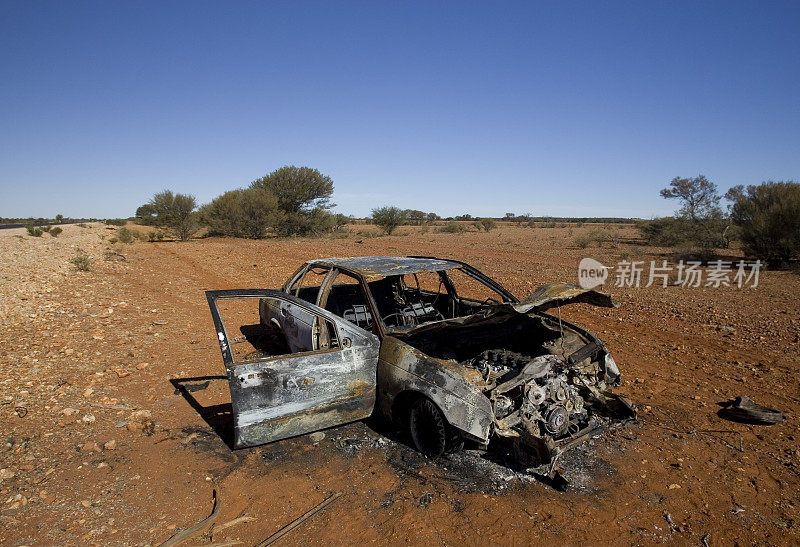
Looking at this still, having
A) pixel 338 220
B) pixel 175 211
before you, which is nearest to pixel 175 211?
pixel 175 211

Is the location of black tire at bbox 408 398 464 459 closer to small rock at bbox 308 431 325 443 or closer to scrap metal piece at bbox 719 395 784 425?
small rock at bbox 308 431 325 443

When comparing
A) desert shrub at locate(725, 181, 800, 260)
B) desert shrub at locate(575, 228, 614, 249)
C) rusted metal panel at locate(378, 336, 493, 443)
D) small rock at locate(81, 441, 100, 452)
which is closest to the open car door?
rusted metal panel at locate(378, 336, 493, 443)

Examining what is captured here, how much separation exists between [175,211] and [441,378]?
105 feet

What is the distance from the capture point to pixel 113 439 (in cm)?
396

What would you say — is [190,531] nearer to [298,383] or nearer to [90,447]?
[298,383]

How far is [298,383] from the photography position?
3652mm

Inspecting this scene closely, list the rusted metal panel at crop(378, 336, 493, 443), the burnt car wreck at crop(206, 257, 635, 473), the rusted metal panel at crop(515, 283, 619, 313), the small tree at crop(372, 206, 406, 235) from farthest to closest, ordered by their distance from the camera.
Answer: the small tree at crop(372, 206, 406, 235)
the rusted metal panel at crop(515, 283, 619, 313)
the burnt car wreck at crop(206, 257, 635, 473)
the rusted metal panel at crop(378, 336, 493, 443)

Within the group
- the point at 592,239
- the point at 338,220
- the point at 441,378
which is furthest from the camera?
the point at 338,220

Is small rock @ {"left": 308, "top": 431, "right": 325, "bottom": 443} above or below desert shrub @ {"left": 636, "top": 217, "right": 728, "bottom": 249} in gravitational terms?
below

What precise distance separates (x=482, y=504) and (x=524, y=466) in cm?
60

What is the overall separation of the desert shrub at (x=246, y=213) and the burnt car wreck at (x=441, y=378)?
2729 centimetres

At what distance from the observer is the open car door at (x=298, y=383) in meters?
3.48

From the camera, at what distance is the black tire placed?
346 centimetres

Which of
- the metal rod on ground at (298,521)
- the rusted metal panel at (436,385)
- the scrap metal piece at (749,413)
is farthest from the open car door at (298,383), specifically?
the scrap metal piece at (749,413)
